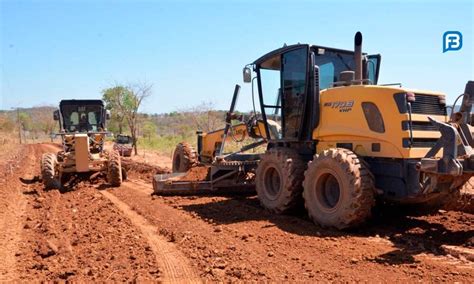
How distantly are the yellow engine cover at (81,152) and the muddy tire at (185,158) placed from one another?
2.36m

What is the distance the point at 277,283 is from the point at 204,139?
24.8 ft

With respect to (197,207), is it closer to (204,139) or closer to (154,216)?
(154,216)

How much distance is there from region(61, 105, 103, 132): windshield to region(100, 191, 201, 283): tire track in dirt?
7058 mm

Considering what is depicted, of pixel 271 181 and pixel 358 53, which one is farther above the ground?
pixel 358 53

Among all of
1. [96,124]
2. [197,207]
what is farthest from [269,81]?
[96,124]

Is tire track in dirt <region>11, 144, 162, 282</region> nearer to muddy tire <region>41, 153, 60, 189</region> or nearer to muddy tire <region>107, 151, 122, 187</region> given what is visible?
muddy tire <region>41, 153, 60, 189</region>

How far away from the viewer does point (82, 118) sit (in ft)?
45.0

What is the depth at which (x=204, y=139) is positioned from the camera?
11547 millimetres

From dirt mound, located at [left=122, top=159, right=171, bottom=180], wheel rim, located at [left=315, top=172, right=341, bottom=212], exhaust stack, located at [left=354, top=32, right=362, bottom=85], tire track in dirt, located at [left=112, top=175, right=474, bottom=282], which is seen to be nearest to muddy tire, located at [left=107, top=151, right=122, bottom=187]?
dirt mound, located at [left=122, top=159, right=171, bottom=180]

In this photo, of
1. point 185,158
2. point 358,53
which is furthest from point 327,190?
point 185,158

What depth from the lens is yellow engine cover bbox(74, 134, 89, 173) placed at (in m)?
11.5

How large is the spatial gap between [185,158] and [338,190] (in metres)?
6.07

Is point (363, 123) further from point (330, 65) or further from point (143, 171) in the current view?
point (143, 171)

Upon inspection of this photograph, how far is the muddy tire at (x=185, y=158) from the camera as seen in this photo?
11.8 metres
